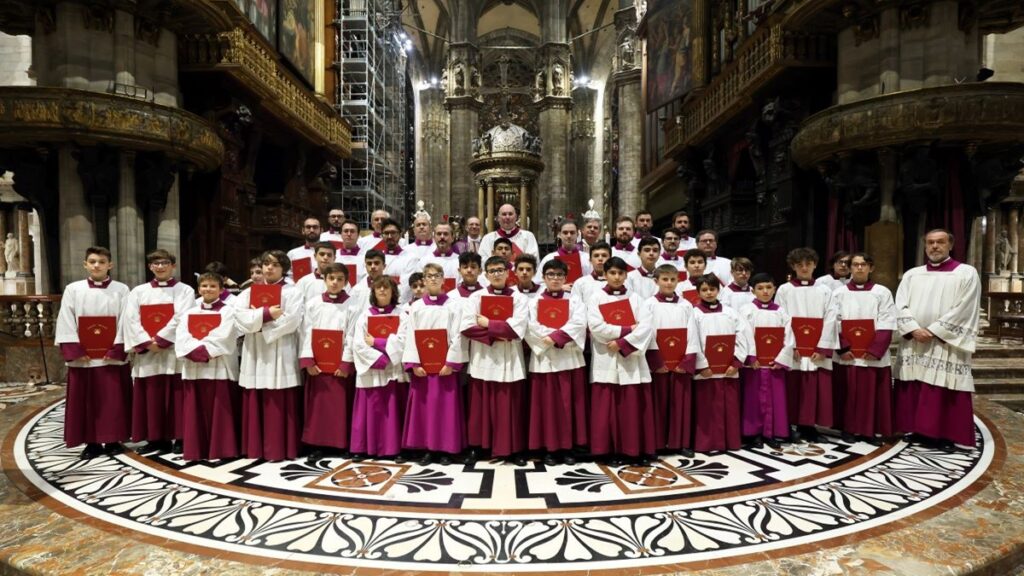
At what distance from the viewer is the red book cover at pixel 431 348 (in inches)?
167

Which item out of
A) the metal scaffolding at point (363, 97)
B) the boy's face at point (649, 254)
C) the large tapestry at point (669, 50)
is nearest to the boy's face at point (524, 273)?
the boy's face at point (649, 254)

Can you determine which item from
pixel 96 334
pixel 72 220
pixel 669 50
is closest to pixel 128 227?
pixel 72 220

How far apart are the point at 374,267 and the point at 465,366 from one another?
1169 millimetres

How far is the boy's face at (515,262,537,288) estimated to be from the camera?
14.5ft

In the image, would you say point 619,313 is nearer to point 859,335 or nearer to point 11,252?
point 859,335

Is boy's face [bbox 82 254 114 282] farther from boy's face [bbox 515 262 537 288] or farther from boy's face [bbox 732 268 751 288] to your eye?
boy's face [bbox 732 268 751 288]

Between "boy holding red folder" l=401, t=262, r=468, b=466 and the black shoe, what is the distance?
262cm

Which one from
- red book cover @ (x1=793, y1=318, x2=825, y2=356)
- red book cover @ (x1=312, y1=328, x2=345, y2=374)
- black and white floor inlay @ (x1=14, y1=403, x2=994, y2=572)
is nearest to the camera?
black and white floor inlay @ (x1=14, y1=403, x2=994, y2=572)

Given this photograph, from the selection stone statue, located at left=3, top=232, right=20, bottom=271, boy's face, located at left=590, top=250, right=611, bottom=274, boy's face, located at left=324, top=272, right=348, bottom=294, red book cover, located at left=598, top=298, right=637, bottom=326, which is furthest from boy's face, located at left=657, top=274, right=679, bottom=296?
stone statue, located at left=3, top=232, right=20, bottom=271

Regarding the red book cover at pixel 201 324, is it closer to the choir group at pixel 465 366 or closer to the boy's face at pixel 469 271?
the choir group at pixel 465 366

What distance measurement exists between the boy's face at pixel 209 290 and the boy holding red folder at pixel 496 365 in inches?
80.0

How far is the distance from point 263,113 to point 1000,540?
12577 mm

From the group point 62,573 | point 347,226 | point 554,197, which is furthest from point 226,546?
point 554,197

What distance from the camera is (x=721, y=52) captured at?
1323cm
